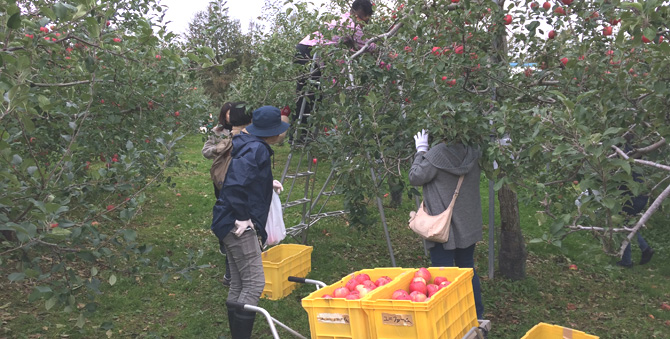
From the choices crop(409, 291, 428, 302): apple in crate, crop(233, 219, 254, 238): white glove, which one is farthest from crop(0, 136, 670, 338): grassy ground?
crop(409, 291, 428, 302): apple in crate

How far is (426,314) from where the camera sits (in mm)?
2660

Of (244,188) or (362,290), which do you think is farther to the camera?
(244,188)

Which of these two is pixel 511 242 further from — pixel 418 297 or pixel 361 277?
pixel 418 297

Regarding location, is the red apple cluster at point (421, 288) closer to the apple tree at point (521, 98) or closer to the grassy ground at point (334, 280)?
the apple tree at point (521, 98)

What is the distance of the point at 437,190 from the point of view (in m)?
4.23

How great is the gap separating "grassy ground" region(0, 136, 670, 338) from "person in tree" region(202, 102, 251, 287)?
16.1 inches

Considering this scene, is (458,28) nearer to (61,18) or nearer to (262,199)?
(262,199)

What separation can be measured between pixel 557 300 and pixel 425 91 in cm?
306

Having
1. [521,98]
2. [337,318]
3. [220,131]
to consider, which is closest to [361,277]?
[337,318]

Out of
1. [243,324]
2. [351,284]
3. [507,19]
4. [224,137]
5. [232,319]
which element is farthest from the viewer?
[224,137]

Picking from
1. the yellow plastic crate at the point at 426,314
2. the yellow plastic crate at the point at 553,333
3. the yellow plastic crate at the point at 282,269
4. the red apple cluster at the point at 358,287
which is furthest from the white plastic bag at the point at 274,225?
the yellow plastic crate at the point at 553,333

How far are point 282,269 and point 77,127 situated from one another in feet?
8.70

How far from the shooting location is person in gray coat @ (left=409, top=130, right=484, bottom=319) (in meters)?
4.18

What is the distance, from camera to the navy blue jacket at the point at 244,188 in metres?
3.72
